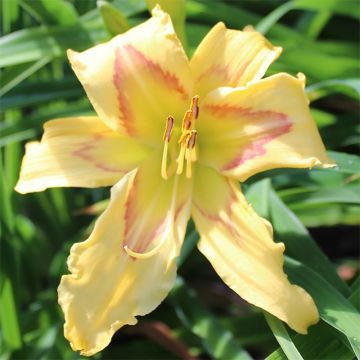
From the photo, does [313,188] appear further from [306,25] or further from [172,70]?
[306,25]

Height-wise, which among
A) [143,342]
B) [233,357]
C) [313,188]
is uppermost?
[313,188]

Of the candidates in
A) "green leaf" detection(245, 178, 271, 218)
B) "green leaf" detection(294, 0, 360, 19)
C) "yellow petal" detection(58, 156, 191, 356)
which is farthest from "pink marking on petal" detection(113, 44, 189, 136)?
"green leaf" detection(294, 0, 360, 19)

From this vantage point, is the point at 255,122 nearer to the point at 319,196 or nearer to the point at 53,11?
the point at 319,196

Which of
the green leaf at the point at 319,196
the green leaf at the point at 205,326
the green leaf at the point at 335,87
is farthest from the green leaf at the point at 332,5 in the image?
the green leaf at the point at 205,326

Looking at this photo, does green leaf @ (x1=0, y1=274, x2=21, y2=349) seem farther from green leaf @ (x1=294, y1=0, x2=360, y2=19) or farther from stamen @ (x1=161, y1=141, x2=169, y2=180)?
green leaf @ (x1=294, y1=0, x2=360, y2=19)

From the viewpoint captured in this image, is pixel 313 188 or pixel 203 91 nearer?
pixel 203 91

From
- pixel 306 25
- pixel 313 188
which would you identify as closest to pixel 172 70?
pixel 313 188

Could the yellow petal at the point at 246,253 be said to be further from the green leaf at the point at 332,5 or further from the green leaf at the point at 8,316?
the green leaf at the point at 332,5
